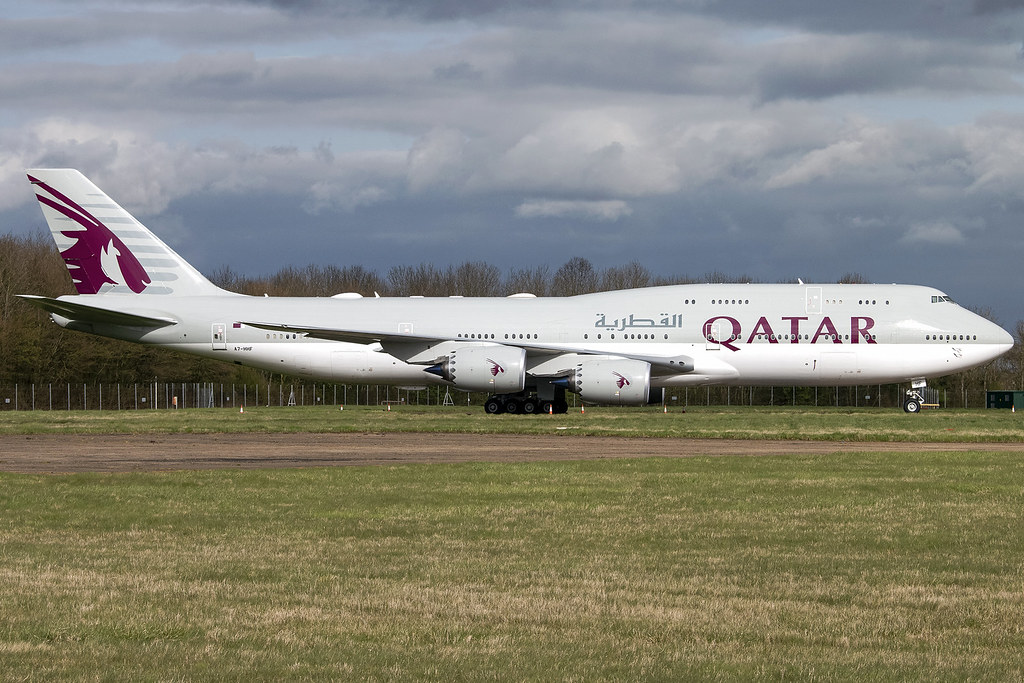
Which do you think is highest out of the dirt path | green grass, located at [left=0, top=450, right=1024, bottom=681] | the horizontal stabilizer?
the horizontal stabilizer

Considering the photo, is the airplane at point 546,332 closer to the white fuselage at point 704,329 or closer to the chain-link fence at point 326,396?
the white fuselage at point 704,329

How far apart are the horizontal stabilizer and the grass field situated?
24158 mm

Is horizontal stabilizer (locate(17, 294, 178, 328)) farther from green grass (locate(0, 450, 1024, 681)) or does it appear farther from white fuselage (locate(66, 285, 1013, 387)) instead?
green grass (locate(0, 450, 1024, 681))

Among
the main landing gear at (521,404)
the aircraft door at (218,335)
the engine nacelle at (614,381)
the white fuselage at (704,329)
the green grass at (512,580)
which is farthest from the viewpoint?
the main landing gear at (521,404)

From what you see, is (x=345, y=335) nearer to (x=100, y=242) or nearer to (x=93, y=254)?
(x=100, y=242)

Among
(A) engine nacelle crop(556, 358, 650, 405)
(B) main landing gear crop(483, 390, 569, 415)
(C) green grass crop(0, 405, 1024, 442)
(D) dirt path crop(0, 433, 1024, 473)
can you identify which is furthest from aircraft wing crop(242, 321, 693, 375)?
(D) dirt path crop(0, 433, 1024, 473)

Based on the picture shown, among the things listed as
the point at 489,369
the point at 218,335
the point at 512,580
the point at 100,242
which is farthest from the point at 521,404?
the point at 512,580

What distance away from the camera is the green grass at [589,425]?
1242 inches

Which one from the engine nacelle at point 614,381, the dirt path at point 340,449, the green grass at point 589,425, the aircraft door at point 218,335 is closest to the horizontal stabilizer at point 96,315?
the aircraft door at point 218,335

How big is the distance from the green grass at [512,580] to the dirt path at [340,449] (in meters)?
4.38

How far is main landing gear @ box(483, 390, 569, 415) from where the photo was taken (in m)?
44.0

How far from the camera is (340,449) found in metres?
25.7

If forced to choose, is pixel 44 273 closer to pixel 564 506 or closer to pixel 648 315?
pixel 648 315

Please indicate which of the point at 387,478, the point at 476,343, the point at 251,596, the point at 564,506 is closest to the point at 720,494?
the point at 564,506
